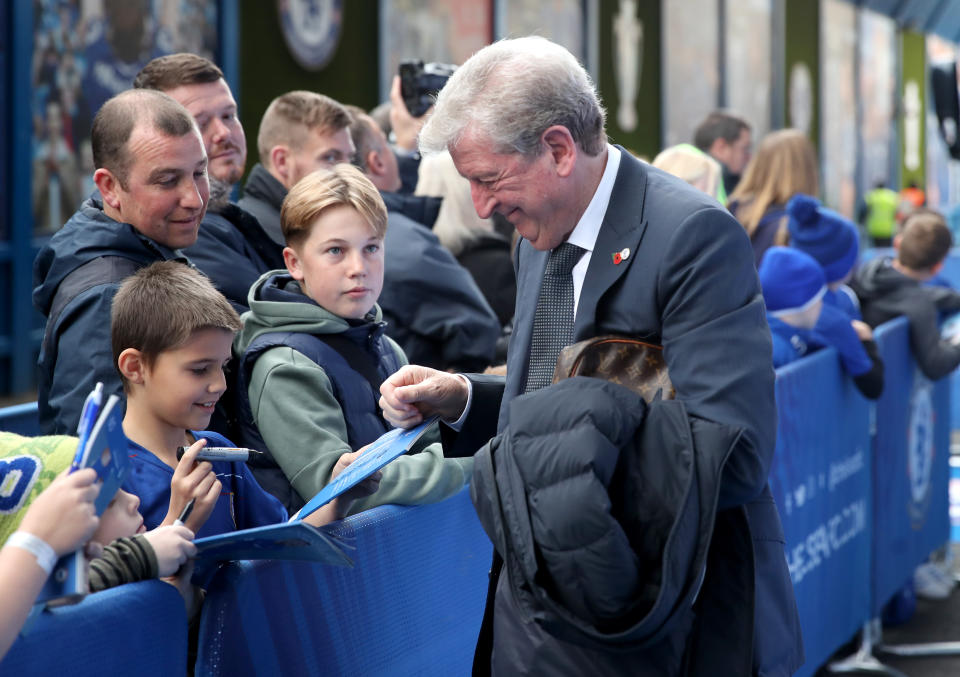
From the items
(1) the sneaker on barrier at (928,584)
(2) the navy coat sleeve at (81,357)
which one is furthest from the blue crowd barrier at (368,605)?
(1) the sneaker on barrier at (928,584)

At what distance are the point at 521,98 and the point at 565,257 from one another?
0.30 metres

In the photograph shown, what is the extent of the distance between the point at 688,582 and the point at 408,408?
0.63 m

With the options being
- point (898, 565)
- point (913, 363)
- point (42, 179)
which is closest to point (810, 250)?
point (913, 363)

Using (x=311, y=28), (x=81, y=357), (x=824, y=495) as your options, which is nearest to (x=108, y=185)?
(x=81, y=357)

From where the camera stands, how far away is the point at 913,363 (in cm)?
548

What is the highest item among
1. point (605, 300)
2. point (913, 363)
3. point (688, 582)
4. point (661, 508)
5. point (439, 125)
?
point (439, 125)

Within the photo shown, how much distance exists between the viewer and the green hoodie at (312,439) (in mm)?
2568

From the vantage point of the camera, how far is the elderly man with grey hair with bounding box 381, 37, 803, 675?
1.77m

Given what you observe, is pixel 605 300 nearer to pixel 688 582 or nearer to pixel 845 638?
pixel 688 582

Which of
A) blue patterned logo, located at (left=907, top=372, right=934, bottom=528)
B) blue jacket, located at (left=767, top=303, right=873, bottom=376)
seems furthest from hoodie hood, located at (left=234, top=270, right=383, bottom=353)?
blue patterned logo, located at (left=907, top=372, right=934, bottom=528)

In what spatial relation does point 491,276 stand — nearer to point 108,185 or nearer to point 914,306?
point 108,185

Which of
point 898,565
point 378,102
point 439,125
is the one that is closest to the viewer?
point 439,125

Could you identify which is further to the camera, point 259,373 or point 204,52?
point 204,52

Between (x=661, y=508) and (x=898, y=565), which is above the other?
(x=661, y=508)
